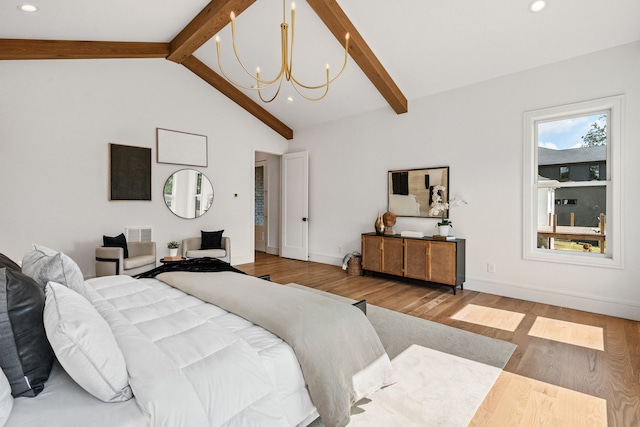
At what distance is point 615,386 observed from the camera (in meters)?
2.07

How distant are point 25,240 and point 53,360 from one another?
→ 3903mm

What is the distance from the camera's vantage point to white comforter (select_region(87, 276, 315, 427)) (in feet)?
3.50

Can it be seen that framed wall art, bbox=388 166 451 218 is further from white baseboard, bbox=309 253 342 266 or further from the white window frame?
white baseboard, bbox=309 253 342 266

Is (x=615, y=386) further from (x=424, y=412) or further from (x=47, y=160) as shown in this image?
(x=47, y=160)

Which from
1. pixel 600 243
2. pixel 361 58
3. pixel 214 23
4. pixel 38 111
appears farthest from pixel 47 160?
pixel 600 243

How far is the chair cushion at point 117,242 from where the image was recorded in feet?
14.2

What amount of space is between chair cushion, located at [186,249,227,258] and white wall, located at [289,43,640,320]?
215 centimetres

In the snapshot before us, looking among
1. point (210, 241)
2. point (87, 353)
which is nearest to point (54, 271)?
point (87, 353)

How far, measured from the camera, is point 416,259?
4500mm

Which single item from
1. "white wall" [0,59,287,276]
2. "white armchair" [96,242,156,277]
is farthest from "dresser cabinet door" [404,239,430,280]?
"white armchair" [96,242,156,277]

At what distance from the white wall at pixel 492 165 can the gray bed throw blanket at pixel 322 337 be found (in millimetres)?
3001

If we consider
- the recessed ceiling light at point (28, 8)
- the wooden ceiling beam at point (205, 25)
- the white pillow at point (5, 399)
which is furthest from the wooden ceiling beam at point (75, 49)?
the white pillow at point (5, 399)

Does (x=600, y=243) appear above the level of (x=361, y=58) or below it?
below

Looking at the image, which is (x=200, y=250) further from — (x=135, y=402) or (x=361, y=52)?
(x=135, y=402)
